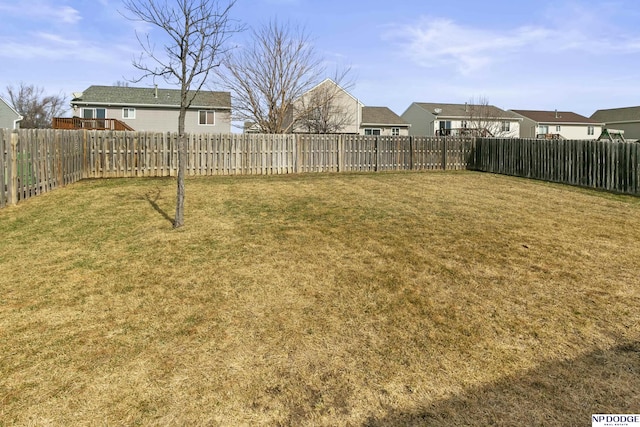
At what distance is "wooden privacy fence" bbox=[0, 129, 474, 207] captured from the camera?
9430 millimetres

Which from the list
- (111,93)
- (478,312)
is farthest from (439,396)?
(111,93)

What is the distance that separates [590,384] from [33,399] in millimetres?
3800

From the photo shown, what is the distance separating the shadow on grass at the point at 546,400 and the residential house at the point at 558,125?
59251 millimetres

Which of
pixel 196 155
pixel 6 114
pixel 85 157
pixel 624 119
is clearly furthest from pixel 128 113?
pixel 624 119

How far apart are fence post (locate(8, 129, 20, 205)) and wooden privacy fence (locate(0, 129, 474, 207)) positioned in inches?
0.7

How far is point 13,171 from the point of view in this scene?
343 inches

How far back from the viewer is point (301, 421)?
2.48 metres

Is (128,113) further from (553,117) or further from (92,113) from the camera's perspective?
(553,117)

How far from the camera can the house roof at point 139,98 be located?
1363 inches

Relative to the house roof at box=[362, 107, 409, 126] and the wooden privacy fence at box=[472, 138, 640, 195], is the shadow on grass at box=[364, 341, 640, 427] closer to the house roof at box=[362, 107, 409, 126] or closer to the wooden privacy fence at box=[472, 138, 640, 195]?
the wooden privacy fence at box=[472, 138, 640, 195]

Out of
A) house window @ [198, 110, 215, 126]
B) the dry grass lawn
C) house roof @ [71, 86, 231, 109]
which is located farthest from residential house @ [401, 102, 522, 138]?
the dry grass lawn

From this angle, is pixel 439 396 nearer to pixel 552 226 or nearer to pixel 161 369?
pixel 161 369

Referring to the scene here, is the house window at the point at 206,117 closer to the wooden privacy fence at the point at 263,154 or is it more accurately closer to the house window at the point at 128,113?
the house window at the point at 128,113

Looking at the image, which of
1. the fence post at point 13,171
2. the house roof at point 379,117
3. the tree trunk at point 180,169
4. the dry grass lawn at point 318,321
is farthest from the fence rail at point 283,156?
the house roof at point 379,117
